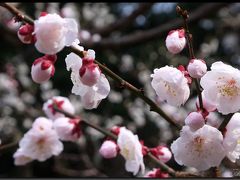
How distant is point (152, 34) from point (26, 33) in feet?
6.33

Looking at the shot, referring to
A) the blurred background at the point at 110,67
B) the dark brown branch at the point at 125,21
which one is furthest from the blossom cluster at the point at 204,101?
the blurred background at the point at 110,67

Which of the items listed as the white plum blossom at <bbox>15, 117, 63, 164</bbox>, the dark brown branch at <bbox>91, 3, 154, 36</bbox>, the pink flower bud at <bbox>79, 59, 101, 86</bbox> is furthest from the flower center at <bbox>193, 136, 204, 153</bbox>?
the dark brown branch at <bbox>91, 3, 154, 36</bbox>

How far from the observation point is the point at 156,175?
97 cm

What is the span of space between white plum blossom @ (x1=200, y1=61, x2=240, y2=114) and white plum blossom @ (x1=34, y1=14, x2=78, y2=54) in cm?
25

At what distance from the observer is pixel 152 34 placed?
8.48 ft

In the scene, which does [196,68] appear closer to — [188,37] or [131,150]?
[188,37]

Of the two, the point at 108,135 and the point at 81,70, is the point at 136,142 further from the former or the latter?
the point at 81,70

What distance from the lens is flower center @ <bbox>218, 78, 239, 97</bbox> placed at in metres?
0.83

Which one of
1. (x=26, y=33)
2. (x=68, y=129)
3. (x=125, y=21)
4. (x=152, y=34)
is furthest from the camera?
(x=125, y=21)

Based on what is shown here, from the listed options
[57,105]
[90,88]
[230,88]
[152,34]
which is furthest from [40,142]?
[152,34]

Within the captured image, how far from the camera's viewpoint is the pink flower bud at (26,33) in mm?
690

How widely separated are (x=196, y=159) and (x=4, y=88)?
3.14 metres

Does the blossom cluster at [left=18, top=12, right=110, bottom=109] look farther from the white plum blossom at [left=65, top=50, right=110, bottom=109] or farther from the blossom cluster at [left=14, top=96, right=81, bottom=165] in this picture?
the blossom cluster at [left=14, top=96, right=81, bottom=165]

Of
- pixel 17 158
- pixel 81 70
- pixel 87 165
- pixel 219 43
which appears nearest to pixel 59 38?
pixel 81 70
